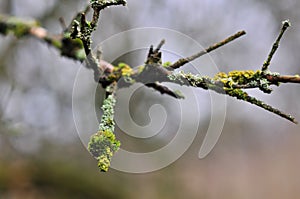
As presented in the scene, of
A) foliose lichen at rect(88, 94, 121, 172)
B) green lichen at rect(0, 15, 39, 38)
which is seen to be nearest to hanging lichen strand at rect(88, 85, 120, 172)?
foliose lichen at rect(88, 94, 121, 172)

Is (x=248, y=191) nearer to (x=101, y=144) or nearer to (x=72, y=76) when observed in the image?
(x=72, y=76)

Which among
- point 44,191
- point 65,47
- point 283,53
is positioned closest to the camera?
point 65,47

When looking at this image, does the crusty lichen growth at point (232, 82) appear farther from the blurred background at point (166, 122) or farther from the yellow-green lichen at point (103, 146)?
the blurred background at point (166, 122)

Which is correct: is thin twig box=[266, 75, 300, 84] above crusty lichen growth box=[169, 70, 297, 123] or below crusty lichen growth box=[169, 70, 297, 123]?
below

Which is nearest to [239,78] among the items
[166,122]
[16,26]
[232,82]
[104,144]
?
[232,82]

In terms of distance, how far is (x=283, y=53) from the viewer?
14.1 ft

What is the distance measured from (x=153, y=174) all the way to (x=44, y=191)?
1185mm

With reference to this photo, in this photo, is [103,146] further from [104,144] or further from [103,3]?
[103,3]

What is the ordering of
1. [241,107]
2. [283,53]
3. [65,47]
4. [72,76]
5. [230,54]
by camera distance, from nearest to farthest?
1. [65,47]
2. [72,76]
3. [230,54]
4. [283,53]
5. [241,107]

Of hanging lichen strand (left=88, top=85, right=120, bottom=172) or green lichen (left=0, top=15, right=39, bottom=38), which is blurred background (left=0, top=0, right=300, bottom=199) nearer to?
green lichen (left=0, top=15, right=39, bottom=38)

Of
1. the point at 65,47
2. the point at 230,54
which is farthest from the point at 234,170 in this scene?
the point at 65,47

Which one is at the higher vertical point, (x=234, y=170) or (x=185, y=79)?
(x=234, y=170)

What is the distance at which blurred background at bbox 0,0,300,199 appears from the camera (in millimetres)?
3043

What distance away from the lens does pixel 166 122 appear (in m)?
3.28
